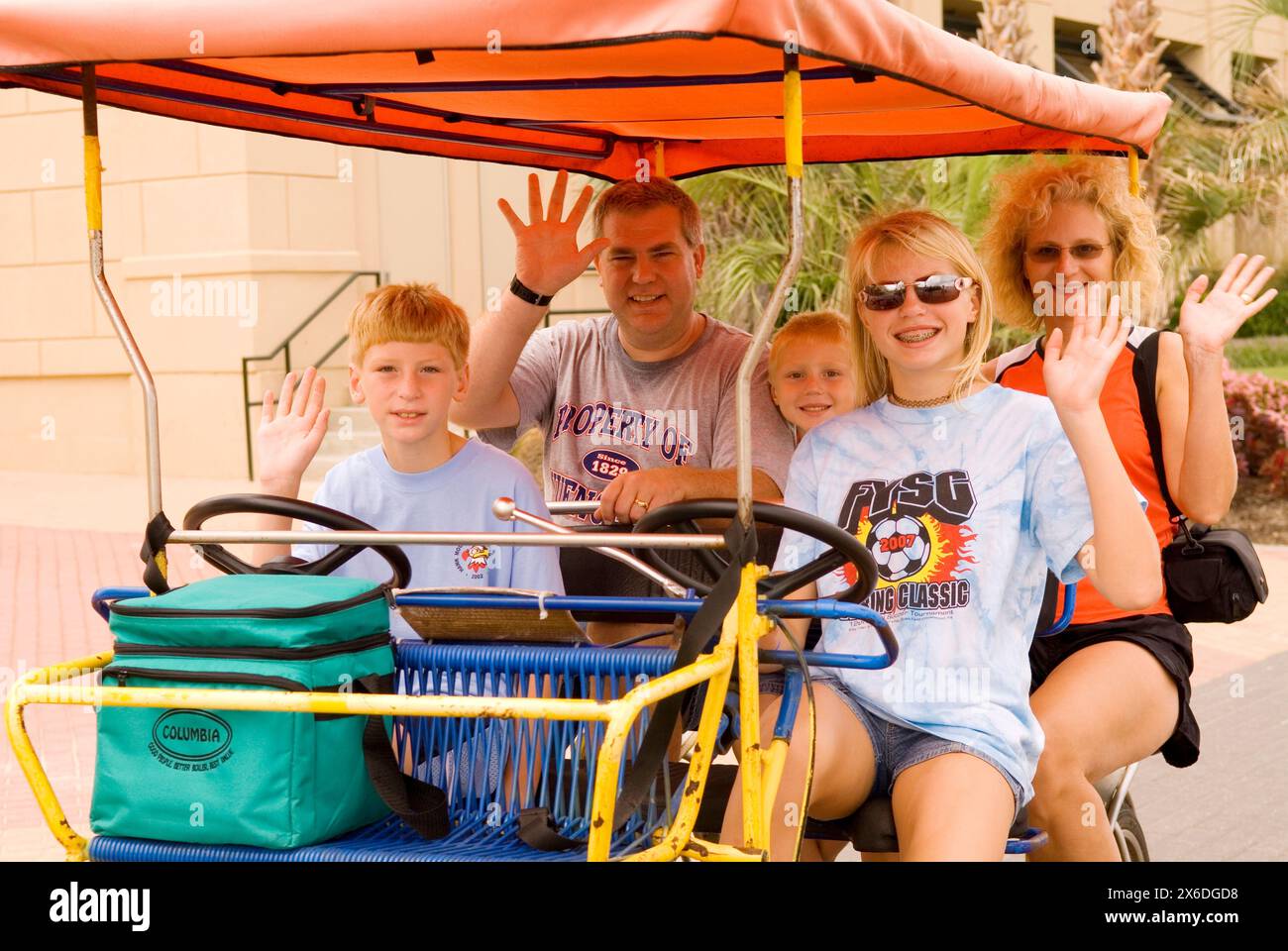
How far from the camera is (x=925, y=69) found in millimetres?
2777

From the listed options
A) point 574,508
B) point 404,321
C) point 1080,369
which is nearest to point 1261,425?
point 574,508

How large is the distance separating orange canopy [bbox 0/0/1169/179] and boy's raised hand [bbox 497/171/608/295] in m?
0.28

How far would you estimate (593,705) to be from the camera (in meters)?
2.40

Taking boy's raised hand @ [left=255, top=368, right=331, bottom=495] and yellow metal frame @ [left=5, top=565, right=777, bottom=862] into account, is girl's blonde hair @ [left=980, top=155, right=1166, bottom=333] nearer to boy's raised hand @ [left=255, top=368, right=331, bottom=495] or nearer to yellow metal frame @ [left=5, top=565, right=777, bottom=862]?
yellow metal frame @ [left=5, top=565, right=777, bottom=862]

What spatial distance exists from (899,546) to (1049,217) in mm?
1231

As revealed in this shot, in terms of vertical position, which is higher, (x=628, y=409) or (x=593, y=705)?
(x=628, y=409)

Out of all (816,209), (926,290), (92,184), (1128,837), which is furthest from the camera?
(816,209)

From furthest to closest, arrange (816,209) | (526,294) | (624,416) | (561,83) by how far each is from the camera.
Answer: (816,209) → (624,416) → (526,294) → (561,83)

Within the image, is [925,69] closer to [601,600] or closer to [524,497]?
[601,600]

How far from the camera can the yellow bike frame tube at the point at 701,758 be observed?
256 centimetres

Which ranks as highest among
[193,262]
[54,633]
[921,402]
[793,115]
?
[193,262]

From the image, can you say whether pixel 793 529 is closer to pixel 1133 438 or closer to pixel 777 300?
pixel 777 300

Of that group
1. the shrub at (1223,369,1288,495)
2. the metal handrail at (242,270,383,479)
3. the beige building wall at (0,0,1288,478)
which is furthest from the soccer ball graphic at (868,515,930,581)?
the metal handrail at (242,270,383,479)

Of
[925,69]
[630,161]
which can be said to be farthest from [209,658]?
[630,161]
